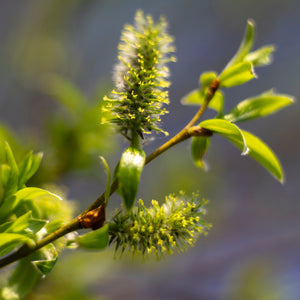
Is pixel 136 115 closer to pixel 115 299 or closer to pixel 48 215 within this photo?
pixel 48 215

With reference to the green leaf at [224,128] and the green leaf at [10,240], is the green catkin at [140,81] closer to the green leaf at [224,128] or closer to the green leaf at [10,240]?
the green leaf at [224,128]

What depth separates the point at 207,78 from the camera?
58 centimetres

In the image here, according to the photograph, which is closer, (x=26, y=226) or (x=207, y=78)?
(x=26, y=226)

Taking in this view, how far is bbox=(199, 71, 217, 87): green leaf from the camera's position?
1.88ft

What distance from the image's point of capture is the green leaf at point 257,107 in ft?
1.79

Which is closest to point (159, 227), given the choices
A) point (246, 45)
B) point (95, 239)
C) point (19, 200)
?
point (95, 239)

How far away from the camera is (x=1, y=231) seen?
45 cm

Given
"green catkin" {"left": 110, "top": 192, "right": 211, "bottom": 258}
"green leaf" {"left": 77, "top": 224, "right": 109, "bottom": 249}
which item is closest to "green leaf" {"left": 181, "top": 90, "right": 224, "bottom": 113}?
"green catkin" {"left": 110, "top": 192, "right": 211, "bottom": 258}

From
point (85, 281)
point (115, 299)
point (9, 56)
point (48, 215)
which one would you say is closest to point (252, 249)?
point (115, 299)

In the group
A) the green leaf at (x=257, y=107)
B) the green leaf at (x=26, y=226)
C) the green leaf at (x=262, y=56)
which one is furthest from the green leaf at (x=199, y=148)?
the green leaf at (x=26, y=226)

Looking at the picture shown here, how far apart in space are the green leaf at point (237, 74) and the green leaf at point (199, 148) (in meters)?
0.10

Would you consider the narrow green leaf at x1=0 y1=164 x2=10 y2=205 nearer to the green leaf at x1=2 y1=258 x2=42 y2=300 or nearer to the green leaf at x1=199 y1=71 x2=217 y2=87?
the green leaf at x1=2 y1=258 x2=42 y2=300

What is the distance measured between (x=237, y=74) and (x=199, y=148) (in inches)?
5.2

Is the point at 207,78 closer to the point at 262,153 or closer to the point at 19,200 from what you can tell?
the point at 262,153
